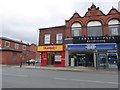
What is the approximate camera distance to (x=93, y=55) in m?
19.0

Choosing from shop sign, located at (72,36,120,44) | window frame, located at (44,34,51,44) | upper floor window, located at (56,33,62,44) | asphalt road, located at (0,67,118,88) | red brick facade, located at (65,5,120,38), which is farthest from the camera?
window frame, located at (44,34,51,44)

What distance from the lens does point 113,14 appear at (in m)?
18.8

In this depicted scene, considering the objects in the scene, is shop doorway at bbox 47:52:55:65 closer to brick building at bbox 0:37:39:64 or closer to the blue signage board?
the blue signage board

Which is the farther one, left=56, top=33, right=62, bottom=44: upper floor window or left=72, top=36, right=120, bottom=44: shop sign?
left=56, top=33, right=62, bottom=44: upper floor window

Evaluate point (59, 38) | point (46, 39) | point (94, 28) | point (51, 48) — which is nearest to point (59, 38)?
point (59, 38)

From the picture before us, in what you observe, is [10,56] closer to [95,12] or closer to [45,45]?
[45,45]

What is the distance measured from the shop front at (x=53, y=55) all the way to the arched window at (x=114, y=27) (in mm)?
9678

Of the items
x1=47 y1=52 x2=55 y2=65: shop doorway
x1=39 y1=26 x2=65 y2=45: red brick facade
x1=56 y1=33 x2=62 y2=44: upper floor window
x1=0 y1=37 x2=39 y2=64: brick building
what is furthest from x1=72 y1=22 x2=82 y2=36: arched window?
x1=0 y1=37 x2=39 y2=64: brick building

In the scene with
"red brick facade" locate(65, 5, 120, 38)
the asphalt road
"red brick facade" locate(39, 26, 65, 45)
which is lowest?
the asphalt road

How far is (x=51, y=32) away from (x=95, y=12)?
10006mm

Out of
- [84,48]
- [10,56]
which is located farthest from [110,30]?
[10,56]

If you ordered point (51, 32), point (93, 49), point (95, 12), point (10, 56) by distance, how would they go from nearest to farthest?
point (93, 49)
point (95, 12)
point (51, 32)
point (10, 56)

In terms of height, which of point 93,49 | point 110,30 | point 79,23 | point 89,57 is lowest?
point 89,57

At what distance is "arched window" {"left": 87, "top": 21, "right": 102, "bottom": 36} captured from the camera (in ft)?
63.1
